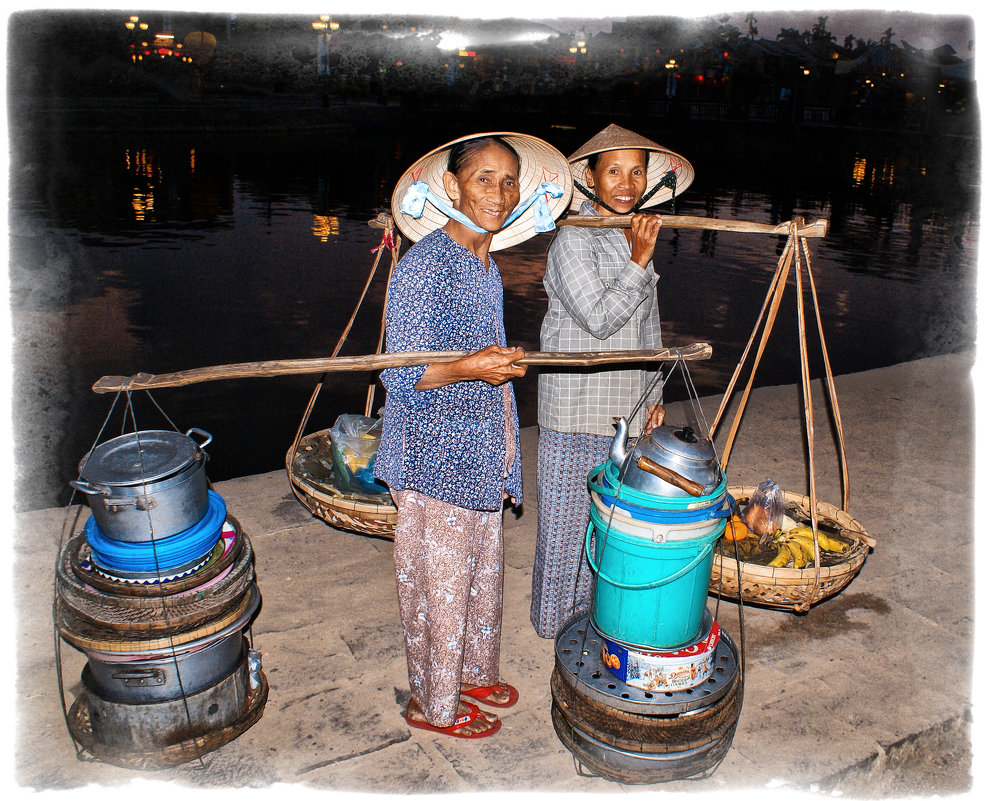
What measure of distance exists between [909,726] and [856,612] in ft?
2.38

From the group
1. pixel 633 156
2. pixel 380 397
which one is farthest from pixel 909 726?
pixel 380 397

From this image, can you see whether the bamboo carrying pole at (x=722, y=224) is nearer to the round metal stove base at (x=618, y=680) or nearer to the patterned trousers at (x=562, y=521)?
the patterned trousers at (x=562, y=521)

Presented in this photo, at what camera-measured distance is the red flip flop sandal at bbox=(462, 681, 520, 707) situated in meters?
2.65

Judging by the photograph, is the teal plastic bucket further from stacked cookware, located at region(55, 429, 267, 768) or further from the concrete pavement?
stacked cookware, located at region(55, 429, 267, 768)

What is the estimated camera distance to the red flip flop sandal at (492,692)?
2.65 metres

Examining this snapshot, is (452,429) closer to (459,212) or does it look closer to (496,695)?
(459,212)

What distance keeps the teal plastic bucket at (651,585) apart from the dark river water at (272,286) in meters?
1.54

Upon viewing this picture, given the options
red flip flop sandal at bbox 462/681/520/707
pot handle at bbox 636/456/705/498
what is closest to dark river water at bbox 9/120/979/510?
red flip flop sandal at bbox 462/681/520/707

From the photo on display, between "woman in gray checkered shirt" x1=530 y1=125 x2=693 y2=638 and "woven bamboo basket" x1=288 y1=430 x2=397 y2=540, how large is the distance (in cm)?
65

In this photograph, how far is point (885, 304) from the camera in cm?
1048

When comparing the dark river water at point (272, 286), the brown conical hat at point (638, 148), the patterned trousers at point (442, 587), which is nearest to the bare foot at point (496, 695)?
the patterned trousers at point (442, 587)

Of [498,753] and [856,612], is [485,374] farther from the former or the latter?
[856,612]

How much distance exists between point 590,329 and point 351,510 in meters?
A: 1.27

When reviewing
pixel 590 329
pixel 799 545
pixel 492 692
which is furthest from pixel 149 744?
pixel 799 545
